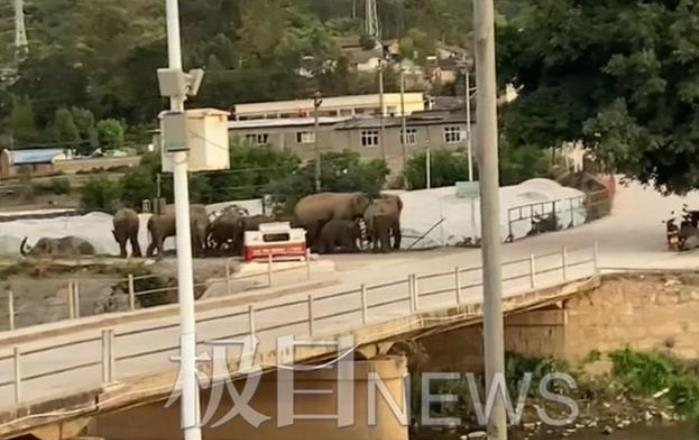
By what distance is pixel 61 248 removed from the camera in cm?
4262

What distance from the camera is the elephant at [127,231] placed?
3878cm

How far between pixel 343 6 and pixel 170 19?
99784 mm

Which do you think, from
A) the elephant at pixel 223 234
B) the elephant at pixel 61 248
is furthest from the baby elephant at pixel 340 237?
the elephant at pixel 61 248

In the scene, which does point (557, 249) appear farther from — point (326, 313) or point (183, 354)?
point (183, 354)

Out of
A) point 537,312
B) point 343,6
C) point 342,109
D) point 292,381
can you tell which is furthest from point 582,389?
point 343,6

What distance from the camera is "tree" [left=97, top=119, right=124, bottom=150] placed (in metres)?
72.5

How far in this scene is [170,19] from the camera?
9883 mm

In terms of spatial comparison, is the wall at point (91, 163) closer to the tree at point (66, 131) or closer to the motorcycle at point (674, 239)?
the tree at point (66, 131)

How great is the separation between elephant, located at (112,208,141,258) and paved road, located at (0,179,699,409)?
8.26m

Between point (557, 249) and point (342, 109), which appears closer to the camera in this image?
point (557, 249)

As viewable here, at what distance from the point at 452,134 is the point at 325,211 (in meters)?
31.1

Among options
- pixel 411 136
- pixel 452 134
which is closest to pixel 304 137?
pixel 411 136

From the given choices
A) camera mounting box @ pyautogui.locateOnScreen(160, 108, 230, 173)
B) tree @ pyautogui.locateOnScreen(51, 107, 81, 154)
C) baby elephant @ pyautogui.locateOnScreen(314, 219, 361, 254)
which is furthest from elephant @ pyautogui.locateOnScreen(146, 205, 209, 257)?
tree @ pyautogui.locateOnScreen(51, 107, 81, 154)

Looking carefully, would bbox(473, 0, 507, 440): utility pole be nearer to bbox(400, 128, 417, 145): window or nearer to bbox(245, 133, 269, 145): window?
bbox(400, 128, 417, 145): window
